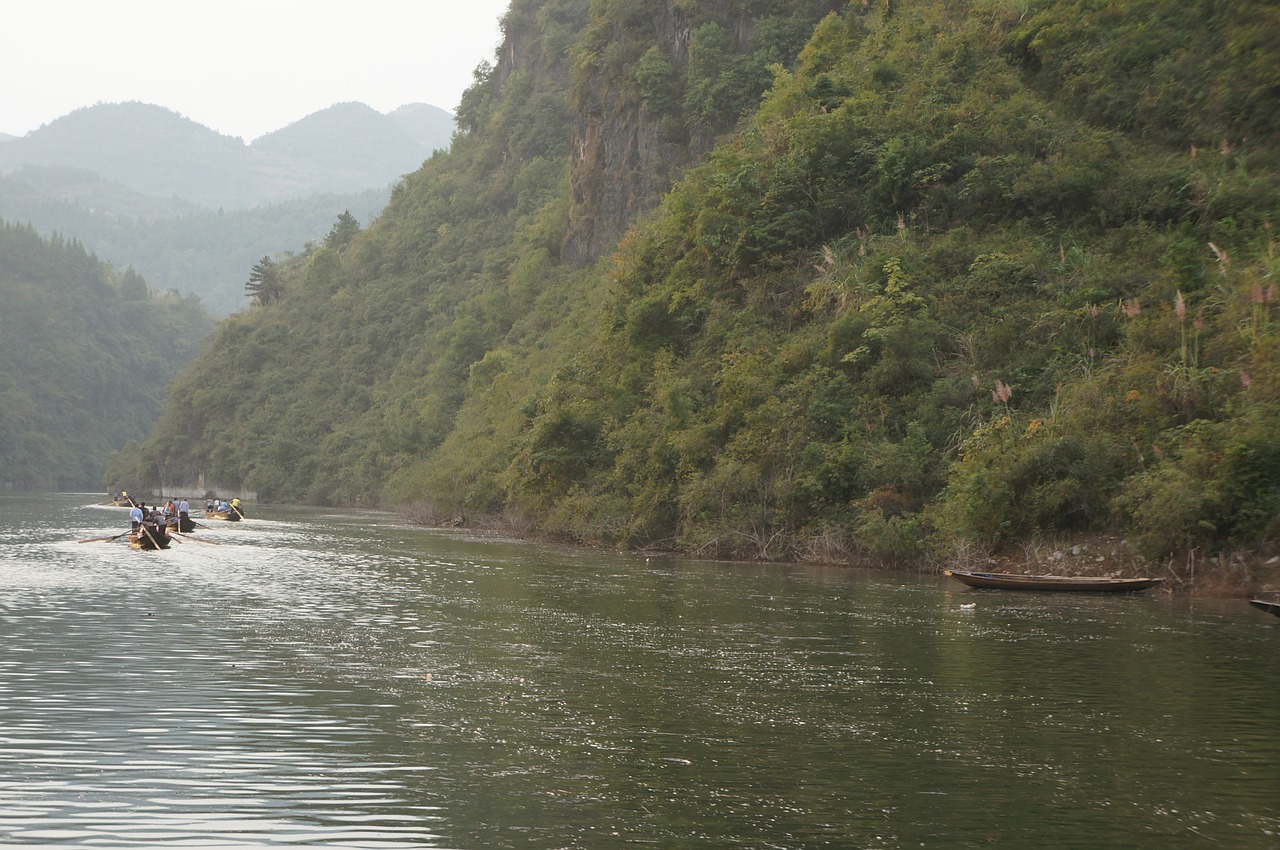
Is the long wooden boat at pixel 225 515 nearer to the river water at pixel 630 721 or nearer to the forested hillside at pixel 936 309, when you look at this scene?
the forested hillside at pixel 936 309

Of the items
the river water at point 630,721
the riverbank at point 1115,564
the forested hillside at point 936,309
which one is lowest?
the river water at point 630,721

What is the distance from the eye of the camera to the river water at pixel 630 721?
11969 millimetres

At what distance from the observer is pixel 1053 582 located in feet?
114

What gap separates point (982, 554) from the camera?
39.4 meters

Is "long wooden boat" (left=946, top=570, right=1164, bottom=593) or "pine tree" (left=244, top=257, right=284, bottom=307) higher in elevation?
"pine tree" (left=244, top=257, right=284, bottom=307)

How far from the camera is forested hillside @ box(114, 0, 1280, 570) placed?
125 feet

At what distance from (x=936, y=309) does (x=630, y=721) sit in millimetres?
34206

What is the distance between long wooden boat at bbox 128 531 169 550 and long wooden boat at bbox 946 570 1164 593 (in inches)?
1138

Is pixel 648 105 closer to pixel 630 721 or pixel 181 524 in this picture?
pixel 181 524

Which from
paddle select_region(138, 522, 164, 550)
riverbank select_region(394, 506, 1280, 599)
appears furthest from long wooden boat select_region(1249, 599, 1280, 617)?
paddle select_region(138, 522, 164, 550)

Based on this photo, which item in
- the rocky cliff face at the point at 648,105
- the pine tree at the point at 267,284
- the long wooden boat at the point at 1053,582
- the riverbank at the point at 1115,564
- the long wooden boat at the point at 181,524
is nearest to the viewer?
the riverbank at the point at 1115,564

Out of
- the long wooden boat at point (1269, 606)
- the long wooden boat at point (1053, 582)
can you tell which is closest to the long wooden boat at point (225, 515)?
the long wooden boat at point (1053, 582)

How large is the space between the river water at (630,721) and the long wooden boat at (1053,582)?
9.46 ft

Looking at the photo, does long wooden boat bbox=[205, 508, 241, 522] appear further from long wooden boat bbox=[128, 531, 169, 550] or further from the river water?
the river water
